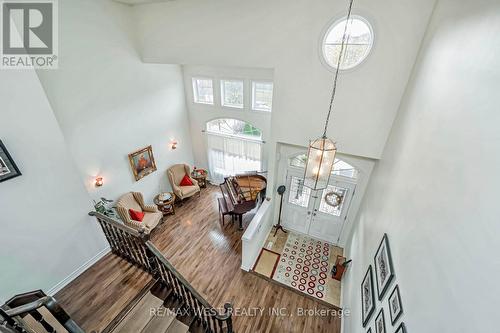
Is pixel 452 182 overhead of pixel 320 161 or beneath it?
overhead

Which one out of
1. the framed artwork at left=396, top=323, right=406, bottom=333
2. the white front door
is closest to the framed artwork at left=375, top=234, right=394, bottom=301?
the framed artwork at left=396, top=323, right=406, bottom=333

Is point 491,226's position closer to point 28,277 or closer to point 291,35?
point 291,35

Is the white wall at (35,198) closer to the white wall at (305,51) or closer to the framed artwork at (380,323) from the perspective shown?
the white wall at (305,51)

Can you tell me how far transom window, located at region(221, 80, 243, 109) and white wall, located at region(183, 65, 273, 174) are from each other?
0.45 ft

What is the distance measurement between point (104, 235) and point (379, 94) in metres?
5.93

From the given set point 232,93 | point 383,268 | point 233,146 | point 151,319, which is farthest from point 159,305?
point 232,93

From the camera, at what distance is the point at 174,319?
313 cm

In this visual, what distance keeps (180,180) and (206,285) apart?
12.6 feet

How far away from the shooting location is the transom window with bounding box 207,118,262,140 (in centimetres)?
675

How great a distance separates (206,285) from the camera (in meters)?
4.55

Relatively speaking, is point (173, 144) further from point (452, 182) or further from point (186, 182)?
point (452, 182)

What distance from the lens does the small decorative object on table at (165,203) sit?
21.0 feet

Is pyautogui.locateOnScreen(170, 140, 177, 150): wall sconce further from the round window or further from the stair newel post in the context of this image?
the round window

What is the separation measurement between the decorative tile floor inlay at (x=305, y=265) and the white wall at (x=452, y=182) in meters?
2.60
